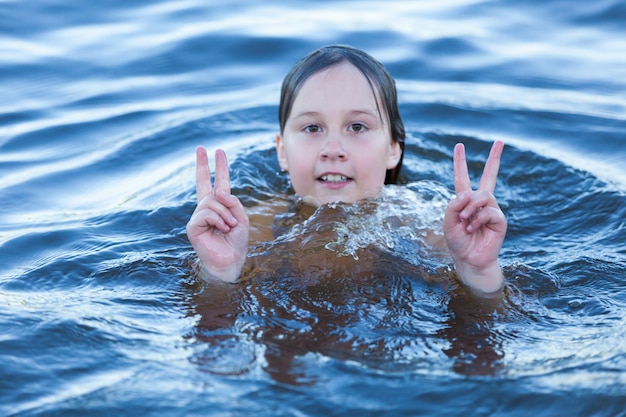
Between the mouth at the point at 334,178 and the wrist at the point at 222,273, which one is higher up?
the mouth at the point at 334,178

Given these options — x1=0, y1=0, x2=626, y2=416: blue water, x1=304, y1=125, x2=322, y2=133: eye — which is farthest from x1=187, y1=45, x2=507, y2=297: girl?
x1=0, y1=0, x2=626, y2=416: blue water

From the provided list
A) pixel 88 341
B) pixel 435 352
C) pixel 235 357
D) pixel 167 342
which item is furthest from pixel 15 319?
pixel 435 352

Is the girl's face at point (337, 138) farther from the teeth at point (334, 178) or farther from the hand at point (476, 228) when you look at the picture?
the hand at point (476, 228)

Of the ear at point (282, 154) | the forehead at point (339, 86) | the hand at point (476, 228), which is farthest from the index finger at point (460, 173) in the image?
the ear at point (282, 154)

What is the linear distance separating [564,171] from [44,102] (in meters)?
4.34

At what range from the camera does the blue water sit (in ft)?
10.5

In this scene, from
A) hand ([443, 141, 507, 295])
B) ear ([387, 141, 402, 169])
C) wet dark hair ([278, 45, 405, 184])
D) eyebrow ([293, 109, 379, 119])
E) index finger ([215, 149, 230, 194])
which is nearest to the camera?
hand ([443, 141, 507, 295])

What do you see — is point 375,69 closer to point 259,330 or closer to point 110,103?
point 259,330

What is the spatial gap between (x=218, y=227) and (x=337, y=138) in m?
1.04

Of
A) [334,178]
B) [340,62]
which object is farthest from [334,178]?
[340,62]

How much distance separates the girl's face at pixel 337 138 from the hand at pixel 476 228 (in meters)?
0.81

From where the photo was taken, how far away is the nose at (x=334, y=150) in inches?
183

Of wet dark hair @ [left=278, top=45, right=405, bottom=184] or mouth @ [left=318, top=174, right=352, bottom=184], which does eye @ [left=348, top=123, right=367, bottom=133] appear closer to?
wet dark hair @ [left=278, top=45, right=405, bottom=184]

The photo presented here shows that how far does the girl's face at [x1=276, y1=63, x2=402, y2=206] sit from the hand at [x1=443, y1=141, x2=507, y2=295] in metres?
0.81
